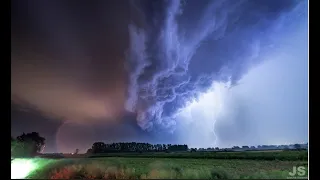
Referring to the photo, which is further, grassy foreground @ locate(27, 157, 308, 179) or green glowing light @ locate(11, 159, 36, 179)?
green glowing light @ locate(11, 159, 36, 179)

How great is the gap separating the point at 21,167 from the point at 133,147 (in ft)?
3.20

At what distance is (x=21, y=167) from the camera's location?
131 inches

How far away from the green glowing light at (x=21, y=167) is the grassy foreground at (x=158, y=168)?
4 cm

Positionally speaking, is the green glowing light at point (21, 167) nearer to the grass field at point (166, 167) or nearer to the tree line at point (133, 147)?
the grass field at point (166, 167)

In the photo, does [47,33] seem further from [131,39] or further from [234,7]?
[234,7]

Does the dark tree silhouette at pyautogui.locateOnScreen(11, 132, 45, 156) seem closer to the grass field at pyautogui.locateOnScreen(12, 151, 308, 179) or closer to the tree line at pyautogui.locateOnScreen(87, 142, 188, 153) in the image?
the grass field at pyautogui.locateOnScreen(12, 151, 308, 179)

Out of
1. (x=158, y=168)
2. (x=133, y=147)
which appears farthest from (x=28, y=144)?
(x=158, y=168)

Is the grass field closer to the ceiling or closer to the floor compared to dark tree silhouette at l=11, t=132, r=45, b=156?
closer to the floor

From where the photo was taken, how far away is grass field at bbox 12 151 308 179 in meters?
3.19

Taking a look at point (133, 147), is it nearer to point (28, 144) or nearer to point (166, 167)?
point (166, 167)

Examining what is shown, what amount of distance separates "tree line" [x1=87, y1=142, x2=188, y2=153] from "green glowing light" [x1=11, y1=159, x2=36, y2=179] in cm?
53

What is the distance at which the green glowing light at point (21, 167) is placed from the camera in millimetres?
3305

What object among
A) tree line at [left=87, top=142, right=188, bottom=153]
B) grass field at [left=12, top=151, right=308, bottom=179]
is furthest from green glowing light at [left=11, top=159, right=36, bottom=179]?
tree line at [left=87, top=142, right=188, bottom=153]
